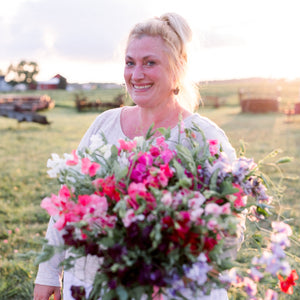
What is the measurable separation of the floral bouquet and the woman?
2.32 feet

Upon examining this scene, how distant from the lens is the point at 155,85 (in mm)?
2225

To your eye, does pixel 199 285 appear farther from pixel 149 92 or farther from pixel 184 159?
pixel 149 92

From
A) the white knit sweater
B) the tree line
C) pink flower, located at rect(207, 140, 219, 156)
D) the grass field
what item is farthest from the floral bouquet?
the tree line

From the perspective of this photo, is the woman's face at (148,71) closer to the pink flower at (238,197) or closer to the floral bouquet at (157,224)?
the floral bouquet at (157,224)

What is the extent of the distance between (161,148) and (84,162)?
37 centimetres

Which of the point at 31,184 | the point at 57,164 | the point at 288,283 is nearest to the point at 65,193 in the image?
the point at 57,164

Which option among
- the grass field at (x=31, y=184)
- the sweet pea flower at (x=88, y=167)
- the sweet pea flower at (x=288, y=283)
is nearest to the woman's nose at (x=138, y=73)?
the grass field at (x=31, y=184)

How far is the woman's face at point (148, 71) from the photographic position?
2.16 metres

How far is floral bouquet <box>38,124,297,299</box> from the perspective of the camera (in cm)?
121

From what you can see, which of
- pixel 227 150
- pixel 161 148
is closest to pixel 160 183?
pixel 161 148

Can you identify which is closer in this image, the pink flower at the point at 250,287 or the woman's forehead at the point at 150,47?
the pink flower at the point at 250,287

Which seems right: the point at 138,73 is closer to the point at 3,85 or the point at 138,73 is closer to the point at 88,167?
the point at 88,167

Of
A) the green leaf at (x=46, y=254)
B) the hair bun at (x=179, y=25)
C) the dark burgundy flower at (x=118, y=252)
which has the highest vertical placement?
the hair bun at (x=179, y=25)

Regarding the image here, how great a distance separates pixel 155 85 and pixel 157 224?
1198 mm
